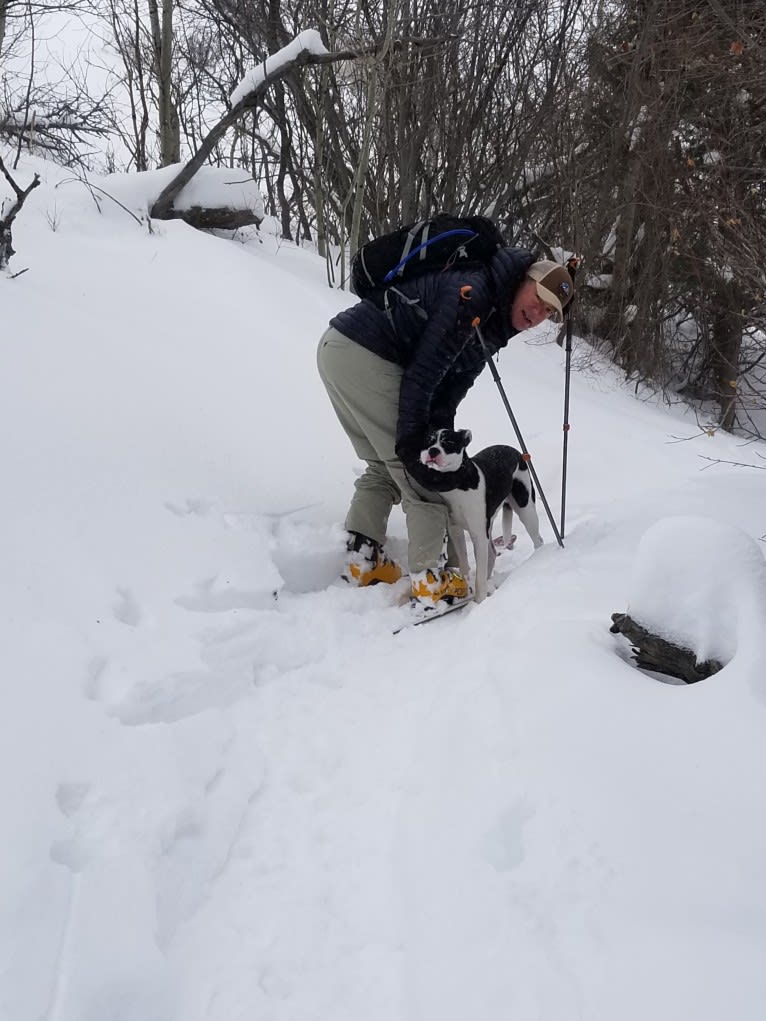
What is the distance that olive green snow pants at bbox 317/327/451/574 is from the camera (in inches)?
132

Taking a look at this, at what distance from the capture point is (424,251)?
122 inches

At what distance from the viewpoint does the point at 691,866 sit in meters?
1.49

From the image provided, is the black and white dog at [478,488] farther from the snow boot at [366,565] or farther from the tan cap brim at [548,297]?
the tan cap brim at [548,297]

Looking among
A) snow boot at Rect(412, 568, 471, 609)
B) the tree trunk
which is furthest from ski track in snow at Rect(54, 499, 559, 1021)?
the tree trunk

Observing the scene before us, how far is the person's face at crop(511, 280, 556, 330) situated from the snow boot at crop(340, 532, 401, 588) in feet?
4.50

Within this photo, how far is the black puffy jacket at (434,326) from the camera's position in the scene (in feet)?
9.79

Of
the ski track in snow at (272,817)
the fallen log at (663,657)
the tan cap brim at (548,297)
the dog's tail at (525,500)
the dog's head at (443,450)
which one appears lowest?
the ski track in snow at (272,817)

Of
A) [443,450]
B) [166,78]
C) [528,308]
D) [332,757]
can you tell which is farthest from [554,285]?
[166,78]

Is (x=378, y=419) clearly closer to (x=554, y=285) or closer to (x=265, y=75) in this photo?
(x=554, y=285)

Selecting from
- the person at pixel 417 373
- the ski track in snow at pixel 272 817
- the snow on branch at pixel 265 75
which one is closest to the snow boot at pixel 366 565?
the person at pixel 417 373

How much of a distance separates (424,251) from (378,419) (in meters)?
0.78

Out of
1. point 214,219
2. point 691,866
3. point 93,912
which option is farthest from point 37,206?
point 691,866

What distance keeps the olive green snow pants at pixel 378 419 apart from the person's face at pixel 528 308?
592 mm

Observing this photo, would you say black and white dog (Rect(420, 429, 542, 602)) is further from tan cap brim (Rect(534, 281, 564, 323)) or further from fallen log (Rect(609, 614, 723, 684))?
fallen log (Rect(609, 614, 723, 684))
